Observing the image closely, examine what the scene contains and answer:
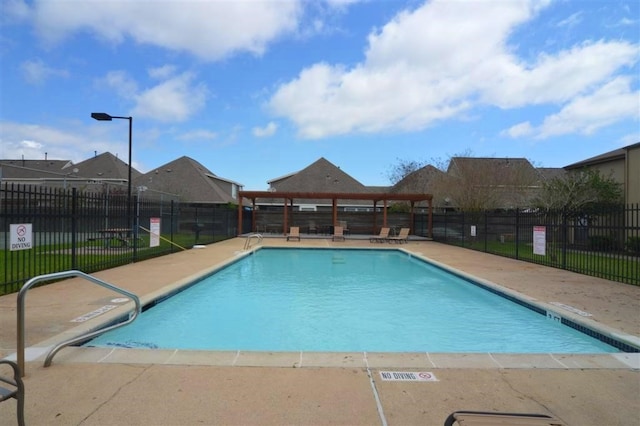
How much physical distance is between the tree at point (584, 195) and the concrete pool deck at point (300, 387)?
1559 centimetres

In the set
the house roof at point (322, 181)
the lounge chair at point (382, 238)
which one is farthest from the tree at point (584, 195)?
the house roof at point (322, 181)

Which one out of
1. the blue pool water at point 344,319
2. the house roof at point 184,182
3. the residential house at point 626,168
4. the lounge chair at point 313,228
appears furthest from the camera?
the house roof at point 184,182

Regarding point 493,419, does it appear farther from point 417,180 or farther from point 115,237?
point 417,180

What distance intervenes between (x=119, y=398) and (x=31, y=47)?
A: 13310 mm

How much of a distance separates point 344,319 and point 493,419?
5.19m

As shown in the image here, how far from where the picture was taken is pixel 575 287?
870cm

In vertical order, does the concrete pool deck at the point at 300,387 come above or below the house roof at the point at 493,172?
below

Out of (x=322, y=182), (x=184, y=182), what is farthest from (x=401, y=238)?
(x=184, y=182)

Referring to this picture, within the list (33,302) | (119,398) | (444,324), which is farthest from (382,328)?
(33,302)

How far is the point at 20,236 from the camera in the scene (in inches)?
262

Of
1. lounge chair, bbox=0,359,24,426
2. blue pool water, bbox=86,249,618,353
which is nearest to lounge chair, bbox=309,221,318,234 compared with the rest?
blue pool water, bbox=86,249,618,353

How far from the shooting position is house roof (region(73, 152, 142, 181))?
37844 mm

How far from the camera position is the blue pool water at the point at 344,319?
588 cm

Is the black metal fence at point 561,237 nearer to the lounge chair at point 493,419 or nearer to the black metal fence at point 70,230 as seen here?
the lounge chair at point 493,419
